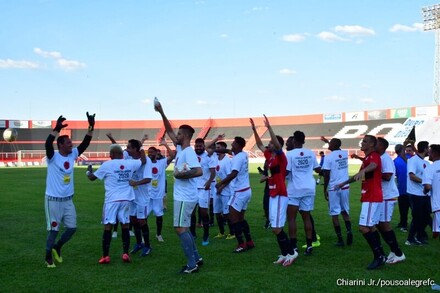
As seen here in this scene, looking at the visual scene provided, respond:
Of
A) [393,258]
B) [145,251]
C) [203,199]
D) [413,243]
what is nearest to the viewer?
[393,258]

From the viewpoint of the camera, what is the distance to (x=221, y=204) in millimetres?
10328

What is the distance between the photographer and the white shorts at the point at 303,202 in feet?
27.1

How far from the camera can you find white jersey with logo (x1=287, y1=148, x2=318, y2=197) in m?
8.24

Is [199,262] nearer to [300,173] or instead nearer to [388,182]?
[300,173]

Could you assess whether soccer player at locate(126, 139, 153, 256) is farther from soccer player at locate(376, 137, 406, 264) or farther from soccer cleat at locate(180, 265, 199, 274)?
soccer player at locate(376, 137, 406, 264)

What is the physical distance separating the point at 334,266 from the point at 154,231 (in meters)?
5.17

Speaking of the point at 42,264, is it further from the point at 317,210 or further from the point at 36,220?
the point at 317,210

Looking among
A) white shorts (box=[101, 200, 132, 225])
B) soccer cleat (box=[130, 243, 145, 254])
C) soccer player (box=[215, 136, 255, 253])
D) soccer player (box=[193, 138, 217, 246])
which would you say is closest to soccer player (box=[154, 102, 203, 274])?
white shorts (box=[101, 200, 132, 225])

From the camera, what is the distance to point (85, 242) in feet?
31.7

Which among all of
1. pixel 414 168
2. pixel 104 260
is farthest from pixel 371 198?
pixel 104 260

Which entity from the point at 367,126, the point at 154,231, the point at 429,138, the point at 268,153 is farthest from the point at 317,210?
the point at 367,126

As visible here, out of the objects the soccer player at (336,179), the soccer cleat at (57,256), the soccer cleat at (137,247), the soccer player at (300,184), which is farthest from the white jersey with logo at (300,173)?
the soccer cleat at (57,256)

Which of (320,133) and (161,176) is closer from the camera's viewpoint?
(161,176)

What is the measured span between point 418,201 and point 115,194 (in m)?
6.34
